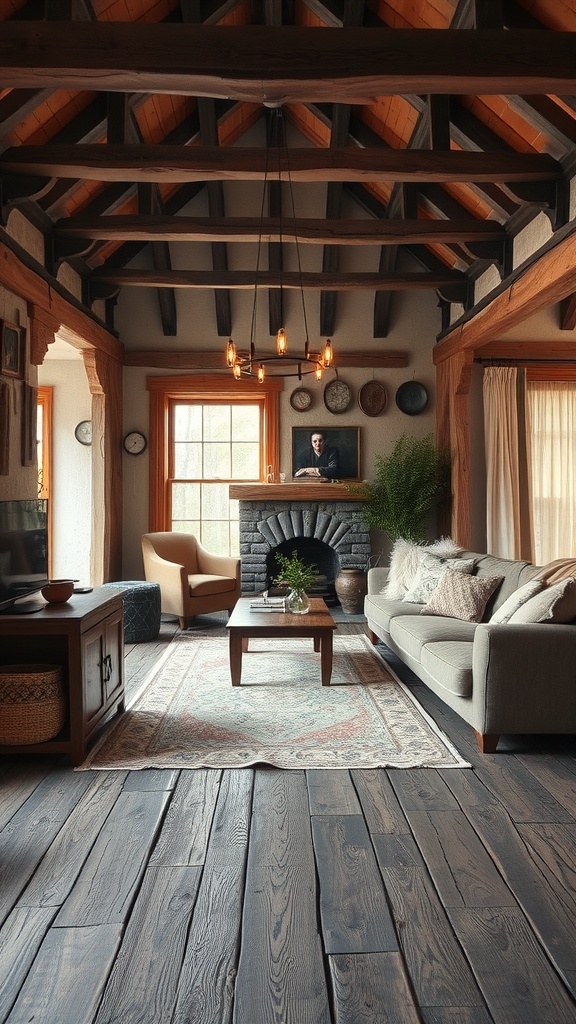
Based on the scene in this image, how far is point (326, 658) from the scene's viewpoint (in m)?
→ 4.79

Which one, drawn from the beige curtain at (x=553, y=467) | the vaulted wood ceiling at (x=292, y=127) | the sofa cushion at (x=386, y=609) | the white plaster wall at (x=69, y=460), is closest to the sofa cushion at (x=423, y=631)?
the sofa cushion at (x=386, y=609)

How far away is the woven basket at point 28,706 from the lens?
11.0ft

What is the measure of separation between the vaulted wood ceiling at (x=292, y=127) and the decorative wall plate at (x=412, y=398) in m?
0.81

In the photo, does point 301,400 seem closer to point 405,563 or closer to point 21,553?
point 405,563

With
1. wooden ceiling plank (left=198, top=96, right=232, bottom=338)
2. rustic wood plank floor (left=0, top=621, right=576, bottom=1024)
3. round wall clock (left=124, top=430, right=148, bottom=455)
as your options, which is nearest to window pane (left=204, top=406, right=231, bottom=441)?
round wall clock (left=124, top=430, right=148, bottom=455)

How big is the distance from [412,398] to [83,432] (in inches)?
143

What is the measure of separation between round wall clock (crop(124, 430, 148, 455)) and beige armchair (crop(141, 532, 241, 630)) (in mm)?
1338

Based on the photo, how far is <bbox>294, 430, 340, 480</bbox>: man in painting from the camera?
8.55 metres

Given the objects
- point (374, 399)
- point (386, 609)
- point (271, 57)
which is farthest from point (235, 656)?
point (374, 399)

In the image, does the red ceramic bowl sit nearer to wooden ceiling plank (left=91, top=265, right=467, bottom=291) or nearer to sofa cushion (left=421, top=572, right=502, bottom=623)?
sofa cushion (left=421, top=572, right=502, bottom=623)

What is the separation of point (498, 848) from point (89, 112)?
5.13 metres

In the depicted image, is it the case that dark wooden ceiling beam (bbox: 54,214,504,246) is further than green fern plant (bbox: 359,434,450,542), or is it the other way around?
green fern plant (bbox: 359,434,450,542)

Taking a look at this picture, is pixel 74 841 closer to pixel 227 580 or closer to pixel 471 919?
pixel 471 919

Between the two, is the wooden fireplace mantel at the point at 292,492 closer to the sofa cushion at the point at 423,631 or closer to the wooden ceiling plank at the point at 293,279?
the wooden ceiling plank at the point at 293,279
